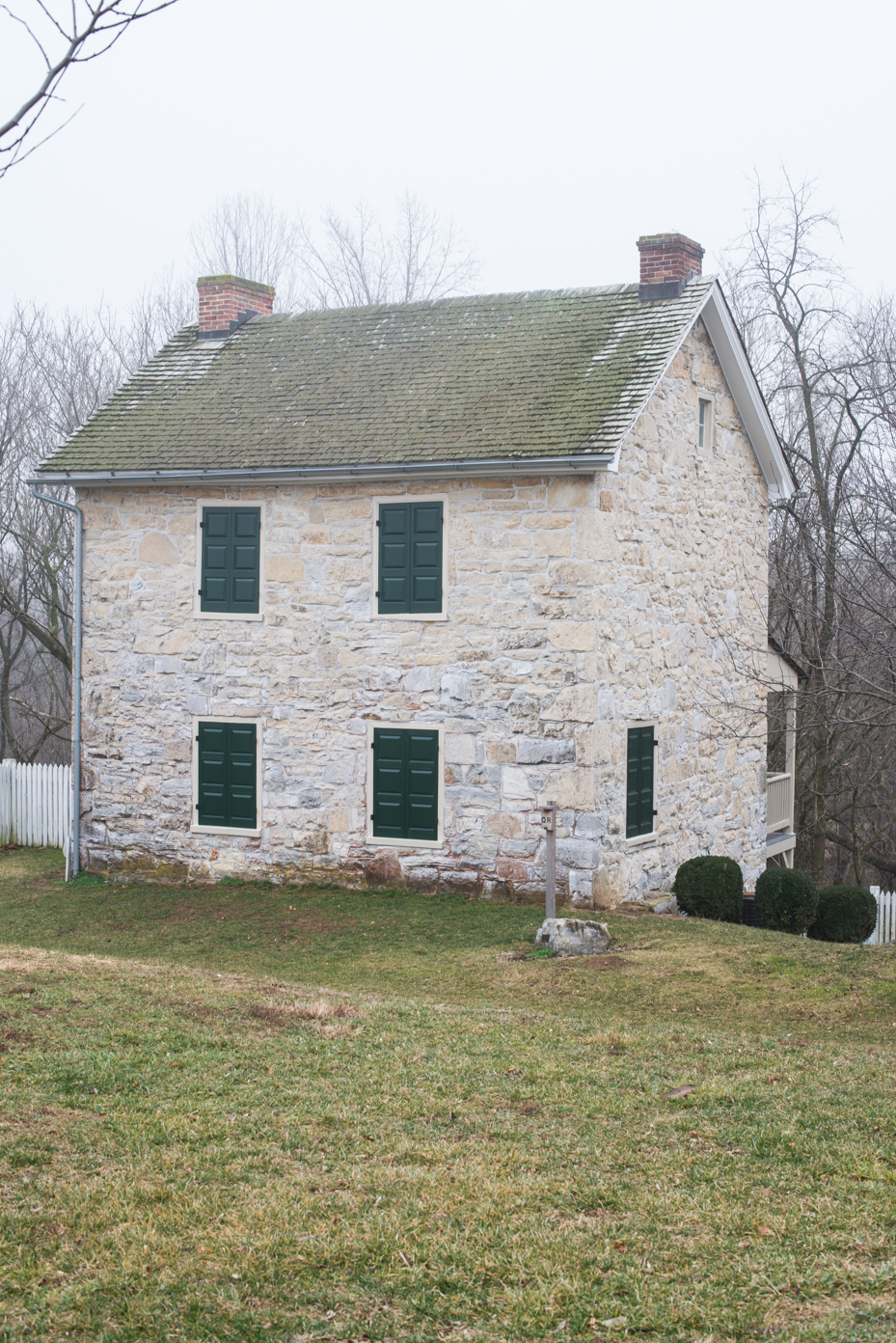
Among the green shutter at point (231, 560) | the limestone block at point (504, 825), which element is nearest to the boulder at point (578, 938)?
the limestone block at point (504, 825)

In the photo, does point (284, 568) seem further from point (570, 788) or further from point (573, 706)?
point (570, 788)

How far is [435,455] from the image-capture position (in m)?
13.8

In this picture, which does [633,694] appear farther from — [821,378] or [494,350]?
[821,378]

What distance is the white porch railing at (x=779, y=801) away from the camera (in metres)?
19.1

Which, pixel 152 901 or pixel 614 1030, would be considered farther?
pixel 152 901

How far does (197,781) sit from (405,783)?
2815mm

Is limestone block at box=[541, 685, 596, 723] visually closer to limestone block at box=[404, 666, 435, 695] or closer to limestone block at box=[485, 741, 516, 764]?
limestone block at box=[485, 741, 516, 764]

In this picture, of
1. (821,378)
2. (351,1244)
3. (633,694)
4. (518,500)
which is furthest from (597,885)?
(821,378)

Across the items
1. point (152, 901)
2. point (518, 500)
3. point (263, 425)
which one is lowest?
point (152, 901)

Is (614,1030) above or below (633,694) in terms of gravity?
below

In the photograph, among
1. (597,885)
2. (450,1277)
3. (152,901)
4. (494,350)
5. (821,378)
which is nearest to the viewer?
(450,1277)

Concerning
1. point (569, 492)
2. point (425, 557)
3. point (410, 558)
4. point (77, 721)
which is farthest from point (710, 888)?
point (77, 721)

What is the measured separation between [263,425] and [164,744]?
410cm

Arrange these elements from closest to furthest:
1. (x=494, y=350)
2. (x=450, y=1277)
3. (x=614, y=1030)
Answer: (x=450, y=1277) < (x=614, y=1030) < (x=494, y=350)
